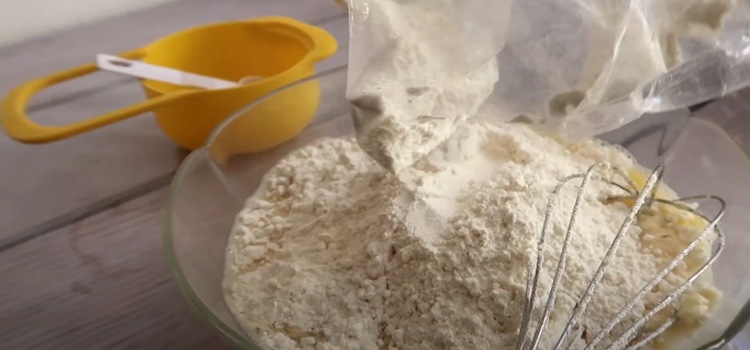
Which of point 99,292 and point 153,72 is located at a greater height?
point 153,72

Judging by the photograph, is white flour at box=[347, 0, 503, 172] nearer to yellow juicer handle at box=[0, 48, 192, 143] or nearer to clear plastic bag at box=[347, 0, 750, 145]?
clear plastic bag at box=[347, 0, 750, 145]

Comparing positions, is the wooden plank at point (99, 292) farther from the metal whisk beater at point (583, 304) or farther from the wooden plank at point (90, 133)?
the metal whisk beater at point (583, 304)

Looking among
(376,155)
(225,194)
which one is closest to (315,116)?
(225,194)

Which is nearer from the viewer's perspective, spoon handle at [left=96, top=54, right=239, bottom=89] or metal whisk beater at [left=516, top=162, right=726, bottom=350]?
metal whisk beater at [left=516, top=162, right=726, bottom=350]

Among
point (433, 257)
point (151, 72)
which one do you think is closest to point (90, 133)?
point (151, 72)

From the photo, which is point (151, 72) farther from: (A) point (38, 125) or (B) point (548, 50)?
(B) point (548, 50)

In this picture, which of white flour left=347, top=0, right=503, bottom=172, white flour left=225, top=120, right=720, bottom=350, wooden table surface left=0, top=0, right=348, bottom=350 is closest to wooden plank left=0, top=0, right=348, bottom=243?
wooden table surface left=0, top=0, right=348, bottom=350

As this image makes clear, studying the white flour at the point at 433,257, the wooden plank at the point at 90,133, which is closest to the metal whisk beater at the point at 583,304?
the white flour at the point at 433,257
